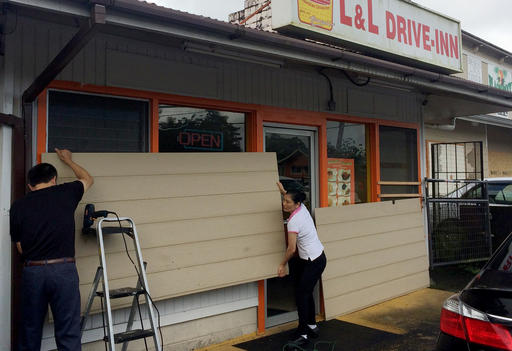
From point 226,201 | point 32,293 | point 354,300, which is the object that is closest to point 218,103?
point 226,201

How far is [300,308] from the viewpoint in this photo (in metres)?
4.96

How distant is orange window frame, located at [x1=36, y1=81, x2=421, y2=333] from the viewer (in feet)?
13.3

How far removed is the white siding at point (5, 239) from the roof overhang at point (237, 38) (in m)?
1.21

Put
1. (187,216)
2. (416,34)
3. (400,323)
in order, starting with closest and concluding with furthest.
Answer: (187,216) → (400,323) → (416,34)

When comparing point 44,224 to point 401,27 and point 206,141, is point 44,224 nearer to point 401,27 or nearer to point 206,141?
point 206,141

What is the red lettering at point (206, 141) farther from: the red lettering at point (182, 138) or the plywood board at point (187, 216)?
the plywood board at point (187, 216)

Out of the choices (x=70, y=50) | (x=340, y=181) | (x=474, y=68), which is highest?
(x=474, y=68)

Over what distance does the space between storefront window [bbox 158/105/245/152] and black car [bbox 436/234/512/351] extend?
121 inches

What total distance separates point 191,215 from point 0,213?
1.68m

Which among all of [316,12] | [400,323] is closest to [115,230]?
[316,12]

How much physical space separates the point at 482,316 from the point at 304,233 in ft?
8.30

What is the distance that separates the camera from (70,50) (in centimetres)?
326

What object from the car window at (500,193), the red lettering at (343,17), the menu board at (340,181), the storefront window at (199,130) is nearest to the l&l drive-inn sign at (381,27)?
the red lettering at (343,17)

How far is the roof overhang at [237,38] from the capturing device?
311cm
